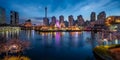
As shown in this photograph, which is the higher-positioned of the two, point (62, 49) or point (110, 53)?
point (110, 53)

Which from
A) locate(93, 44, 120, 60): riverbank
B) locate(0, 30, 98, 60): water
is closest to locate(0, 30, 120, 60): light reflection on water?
locate(0, 30, 98, 60): water

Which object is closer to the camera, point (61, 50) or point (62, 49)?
point (61, 50)

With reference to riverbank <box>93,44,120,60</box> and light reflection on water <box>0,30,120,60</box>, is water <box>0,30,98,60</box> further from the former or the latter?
riverbank <box>93,44,120,60</box>

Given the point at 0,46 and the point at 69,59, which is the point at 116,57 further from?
the point at 0,46

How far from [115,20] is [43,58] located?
15956 centimetres

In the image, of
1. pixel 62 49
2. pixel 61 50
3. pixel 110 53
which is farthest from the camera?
pixel 62 49

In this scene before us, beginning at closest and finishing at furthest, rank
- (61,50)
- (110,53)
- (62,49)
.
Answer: (110,53) < (61,50) < (62,49)

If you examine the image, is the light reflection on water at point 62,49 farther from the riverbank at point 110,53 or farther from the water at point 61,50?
the riverbank at point 110,53

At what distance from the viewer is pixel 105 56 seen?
113 feet

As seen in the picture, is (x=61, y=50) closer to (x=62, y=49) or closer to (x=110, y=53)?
(x=62, y=49)

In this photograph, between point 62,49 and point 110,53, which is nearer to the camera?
point 110,53

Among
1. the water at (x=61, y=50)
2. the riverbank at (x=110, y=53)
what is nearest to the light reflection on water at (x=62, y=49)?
the water at (x=61, y=50)

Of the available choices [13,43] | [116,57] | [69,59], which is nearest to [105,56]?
[116,57]

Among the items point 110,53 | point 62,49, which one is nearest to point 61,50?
point 62,49
